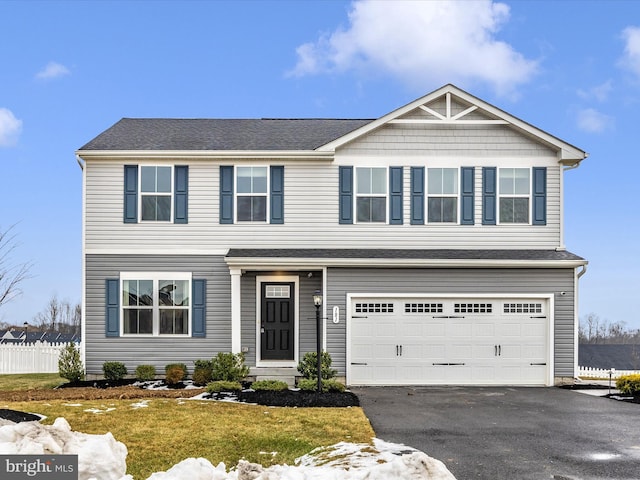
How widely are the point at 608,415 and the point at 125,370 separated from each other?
10.8 metres

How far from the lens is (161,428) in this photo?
8094mm

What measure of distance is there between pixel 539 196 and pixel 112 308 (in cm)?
1153

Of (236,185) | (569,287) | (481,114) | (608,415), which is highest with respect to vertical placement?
(481,114)

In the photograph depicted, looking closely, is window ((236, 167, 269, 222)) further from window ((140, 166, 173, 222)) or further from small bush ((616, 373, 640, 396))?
small bush ((616, 373, 640, 396))

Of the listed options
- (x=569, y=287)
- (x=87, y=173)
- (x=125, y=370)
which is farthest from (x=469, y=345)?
(x=87, y=173)

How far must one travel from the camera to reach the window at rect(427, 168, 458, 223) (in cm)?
1397

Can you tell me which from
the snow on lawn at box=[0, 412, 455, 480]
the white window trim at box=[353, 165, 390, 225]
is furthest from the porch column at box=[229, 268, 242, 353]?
the snow on lawn at box=[0, 412, 455, 480]

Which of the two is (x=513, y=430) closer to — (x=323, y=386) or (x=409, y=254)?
(x=323, y=386)

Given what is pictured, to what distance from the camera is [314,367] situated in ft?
40.3

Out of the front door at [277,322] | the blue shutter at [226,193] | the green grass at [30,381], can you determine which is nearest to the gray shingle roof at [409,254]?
the blue shutter at [226,193]

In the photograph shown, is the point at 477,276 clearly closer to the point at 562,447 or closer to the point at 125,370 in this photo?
the point at 562,447

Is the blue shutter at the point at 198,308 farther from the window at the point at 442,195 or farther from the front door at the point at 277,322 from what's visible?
the window at the point at 442,195

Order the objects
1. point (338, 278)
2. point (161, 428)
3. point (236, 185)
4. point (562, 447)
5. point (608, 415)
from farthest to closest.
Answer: point (236, 185), point (338, 278), point (608, 415), point (161, 428), point (562, 447)

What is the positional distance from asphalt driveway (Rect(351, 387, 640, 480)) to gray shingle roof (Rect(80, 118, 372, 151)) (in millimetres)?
7013
